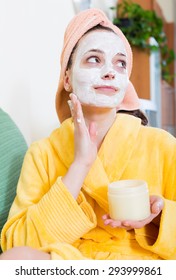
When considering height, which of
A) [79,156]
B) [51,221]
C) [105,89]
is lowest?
[51,221]

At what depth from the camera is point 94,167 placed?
697 millimetres

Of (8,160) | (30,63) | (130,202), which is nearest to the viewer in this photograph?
(130,202)

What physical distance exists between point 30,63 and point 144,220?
65cm

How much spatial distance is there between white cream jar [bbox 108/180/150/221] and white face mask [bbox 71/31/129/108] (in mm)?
179

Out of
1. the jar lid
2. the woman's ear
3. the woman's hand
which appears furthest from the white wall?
the jar lid

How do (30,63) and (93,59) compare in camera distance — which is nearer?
(93,59)

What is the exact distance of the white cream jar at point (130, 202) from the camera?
584 millimetres

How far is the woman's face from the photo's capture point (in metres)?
0.68

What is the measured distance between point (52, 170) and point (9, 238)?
16 cm

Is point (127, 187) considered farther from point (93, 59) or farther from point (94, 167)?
point (93, 59)

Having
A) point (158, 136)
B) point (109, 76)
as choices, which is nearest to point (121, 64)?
point (109, 76)

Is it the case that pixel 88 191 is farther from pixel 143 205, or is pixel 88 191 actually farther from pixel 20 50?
pixel 20 50

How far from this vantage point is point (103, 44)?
0.70 metres

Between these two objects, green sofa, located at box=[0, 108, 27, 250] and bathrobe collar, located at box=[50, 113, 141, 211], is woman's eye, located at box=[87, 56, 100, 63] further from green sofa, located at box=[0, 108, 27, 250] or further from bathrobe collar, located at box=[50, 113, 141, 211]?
green sofa, located at box=[0, 108, 27, 250]
